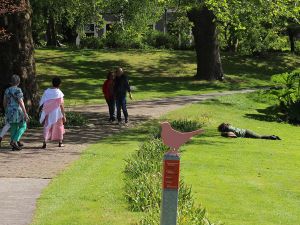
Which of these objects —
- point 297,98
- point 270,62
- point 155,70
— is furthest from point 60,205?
point 270,62

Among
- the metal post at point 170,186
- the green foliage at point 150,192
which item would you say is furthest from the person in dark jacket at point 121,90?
the metal post at point 170,186

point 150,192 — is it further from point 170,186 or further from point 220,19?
point 220,19

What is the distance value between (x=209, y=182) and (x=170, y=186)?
6085mm

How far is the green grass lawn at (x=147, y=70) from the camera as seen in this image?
1280 inches

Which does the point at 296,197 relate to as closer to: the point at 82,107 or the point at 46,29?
the point at 82,107

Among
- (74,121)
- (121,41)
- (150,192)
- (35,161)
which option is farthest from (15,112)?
(121,41)

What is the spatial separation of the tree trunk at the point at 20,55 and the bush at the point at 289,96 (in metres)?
11.0

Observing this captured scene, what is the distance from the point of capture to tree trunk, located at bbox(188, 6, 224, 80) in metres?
36.4

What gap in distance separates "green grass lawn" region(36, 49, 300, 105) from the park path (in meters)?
5.91

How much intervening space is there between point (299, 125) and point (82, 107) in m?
8.35

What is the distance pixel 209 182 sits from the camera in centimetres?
1176

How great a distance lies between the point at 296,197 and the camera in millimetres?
11328

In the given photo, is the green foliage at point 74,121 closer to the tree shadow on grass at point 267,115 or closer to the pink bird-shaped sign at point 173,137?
the tree shadow on grass at point 267,115

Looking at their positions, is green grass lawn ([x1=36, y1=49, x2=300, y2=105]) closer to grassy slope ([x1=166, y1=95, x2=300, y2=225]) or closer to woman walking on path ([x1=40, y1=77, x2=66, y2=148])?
grassy slope ([x1=166, y1=95, x2=300, y2=225])
